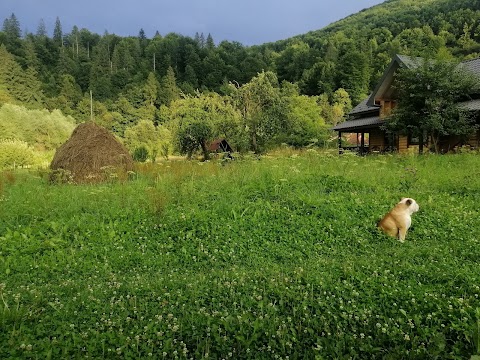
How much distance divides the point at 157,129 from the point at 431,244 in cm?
5728

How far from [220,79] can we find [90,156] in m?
79.6

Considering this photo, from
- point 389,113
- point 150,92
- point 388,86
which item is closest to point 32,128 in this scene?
point 150,92

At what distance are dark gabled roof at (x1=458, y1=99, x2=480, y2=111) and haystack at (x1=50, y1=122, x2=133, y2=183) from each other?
652 inches

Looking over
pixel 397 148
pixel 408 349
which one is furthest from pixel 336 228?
pixel 397 148

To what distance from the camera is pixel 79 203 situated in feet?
25.6

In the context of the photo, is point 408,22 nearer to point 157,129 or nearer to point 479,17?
point 479,17

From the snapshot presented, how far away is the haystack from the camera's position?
11.9 meters

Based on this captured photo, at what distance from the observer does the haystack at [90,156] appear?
11906 millimetres

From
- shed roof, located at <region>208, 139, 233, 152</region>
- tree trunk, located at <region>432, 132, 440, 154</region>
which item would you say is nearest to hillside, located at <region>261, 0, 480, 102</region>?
shed roof, located at <region>208, 139, 233, 152</region>

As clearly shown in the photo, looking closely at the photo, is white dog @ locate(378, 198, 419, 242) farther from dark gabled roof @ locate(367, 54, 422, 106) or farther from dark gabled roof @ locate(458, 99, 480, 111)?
dark gabled roof @ locate(367, 54, 422, 106)

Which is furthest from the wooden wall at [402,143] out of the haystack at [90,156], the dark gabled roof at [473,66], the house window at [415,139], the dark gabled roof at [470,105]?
the haystack at [90,156]

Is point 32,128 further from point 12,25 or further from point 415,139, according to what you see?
point 12,25

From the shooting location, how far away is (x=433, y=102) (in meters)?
16.9

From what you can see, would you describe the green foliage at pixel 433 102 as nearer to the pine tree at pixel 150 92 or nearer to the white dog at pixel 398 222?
the white dog at pixel 398 222
